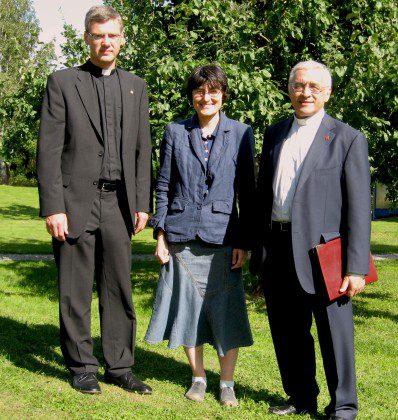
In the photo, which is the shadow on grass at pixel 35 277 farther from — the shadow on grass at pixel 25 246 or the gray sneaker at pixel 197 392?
the gray sneaker at pixel 197 392

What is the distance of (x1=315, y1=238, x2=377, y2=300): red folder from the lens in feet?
12.2

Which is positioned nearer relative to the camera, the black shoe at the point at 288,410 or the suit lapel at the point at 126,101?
the black shoe at the point at 288,410

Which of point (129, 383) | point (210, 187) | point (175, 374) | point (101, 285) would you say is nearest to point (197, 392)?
point (129, 383)

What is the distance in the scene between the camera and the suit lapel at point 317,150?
12.4ft

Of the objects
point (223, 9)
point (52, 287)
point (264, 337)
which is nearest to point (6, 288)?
point (52, 287)

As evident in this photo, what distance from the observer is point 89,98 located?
4301 millimetres

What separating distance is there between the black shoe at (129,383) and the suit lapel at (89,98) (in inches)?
63.8

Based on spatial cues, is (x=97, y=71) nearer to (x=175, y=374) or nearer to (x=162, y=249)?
(x=162, y=249)

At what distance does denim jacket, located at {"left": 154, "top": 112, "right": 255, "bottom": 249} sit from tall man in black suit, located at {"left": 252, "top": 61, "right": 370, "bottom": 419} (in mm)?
261

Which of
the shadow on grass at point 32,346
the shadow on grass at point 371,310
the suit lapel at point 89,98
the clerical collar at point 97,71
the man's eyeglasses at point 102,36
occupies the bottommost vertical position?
the shadow on grass at point 371,310

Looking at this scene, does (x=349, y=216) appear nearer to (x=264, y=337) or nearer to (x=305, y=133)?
(x=305, y=133)

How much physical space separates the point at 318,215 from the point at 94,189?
146 cm

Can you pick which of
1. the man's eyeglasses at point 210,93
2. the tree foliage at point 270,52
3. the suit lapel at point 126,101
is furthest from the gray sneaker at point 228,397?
the tree foliage at point 270,52

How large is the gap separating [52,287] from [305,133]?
610cm
